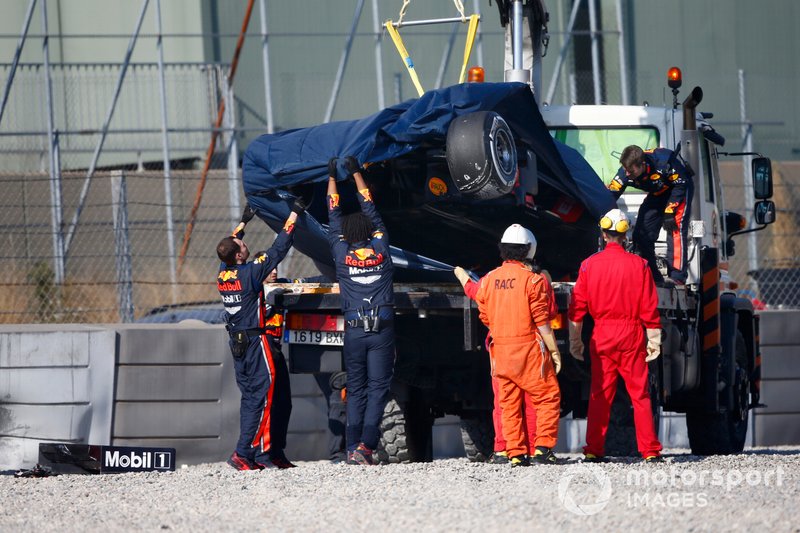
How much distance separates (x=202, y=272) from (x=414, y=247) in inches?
237

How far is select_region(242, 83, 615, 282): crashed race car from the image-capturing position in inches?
346

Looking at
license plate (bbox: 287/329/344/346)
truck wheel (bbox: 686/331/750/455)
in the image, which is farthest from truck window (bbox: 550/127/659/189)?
license plate (bbox: 287/329/344/346)

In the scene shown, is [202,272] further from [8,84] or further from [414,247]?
[414,247]

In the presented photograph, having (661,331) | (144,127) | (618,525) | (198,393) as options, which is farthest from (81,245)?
(618,525)

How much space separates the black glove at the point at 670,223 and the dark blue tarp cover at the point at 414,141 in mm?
630

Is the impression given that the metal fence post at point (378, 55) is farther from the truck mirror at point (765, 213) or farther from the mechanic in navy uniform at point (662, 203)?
the mechanic in navy uniform at point (662, 203)

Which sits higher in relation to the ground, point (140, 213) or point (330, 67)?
point (330, 67)

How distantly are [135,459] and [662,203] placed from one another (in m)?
4.16

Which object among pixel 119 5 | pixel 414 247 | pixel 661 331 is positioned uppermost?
pixel 119 5

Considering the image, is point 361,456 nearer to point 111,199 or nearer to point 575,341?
point 575,341

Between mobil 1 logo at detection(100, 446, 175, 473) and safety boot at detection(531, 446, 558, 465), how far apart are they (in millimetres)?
2655

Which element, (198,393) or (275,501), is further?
(198,393)

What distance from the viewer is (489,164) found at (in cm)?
857

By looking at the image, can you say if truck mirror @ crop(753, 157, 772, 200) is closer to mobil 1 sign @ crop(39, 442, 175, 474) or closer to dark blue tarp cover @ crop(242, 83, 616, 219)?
dark blue tarp cover @ crop(242, 83, 616, 219)
